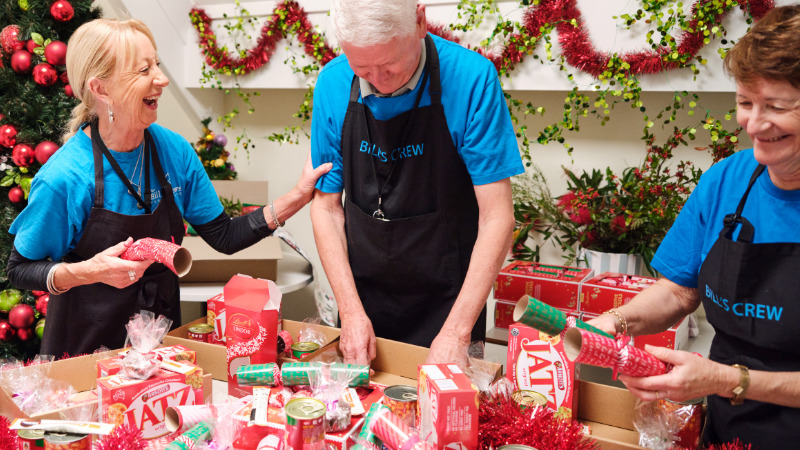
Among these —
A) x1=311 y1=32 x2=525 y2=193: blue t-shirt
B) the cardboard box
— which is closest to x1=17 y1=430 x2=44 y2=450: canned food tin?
x1=311 y1=32 x2=525 y2=193: blue t-shirt

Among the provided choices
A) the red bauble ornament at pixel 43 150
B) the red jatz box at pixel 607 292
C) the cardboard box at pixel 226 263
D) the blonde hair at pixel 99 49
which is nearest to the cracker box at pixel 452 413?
the blonde hair at pixel 99 49

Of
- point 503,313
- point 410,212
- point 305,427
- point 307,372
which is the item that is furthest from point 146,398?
point 503,313

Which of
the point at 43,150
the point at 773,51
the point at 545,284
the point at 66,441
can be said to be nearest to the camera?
the point at 66,441

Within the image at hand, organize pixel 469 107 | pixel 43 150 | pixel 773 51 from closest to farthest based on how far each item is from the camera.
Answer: pixel 773 51 → pixel 469 107 → pixel 43 150

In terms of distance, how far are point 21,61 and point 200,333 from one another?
6.42 feet

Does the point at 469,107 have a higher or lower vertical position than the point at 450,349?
higher

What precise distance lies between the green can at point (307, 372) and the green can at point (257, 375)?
32mm

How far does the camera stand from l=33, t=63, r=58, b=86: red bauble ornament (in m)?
2.89

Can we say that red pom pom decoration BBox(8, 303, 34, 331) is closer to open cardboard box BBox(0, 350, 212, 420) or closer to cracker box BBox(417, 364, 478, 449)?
open cardboard box BBox(0, 350, 212, 420)

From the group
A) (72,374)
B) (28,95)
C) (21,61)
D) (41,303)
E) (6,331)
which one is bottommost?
(6,331)

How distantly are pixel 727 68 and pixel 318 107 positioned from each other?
1170 millimetres

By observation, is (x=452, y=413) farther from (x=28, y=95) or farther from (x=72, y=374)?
(x=28, y=95)

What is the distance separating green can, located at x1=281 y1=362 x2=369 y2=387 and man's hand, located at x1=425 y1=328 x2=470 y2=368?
0.21m

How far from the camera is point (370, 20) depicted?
1.50 m
